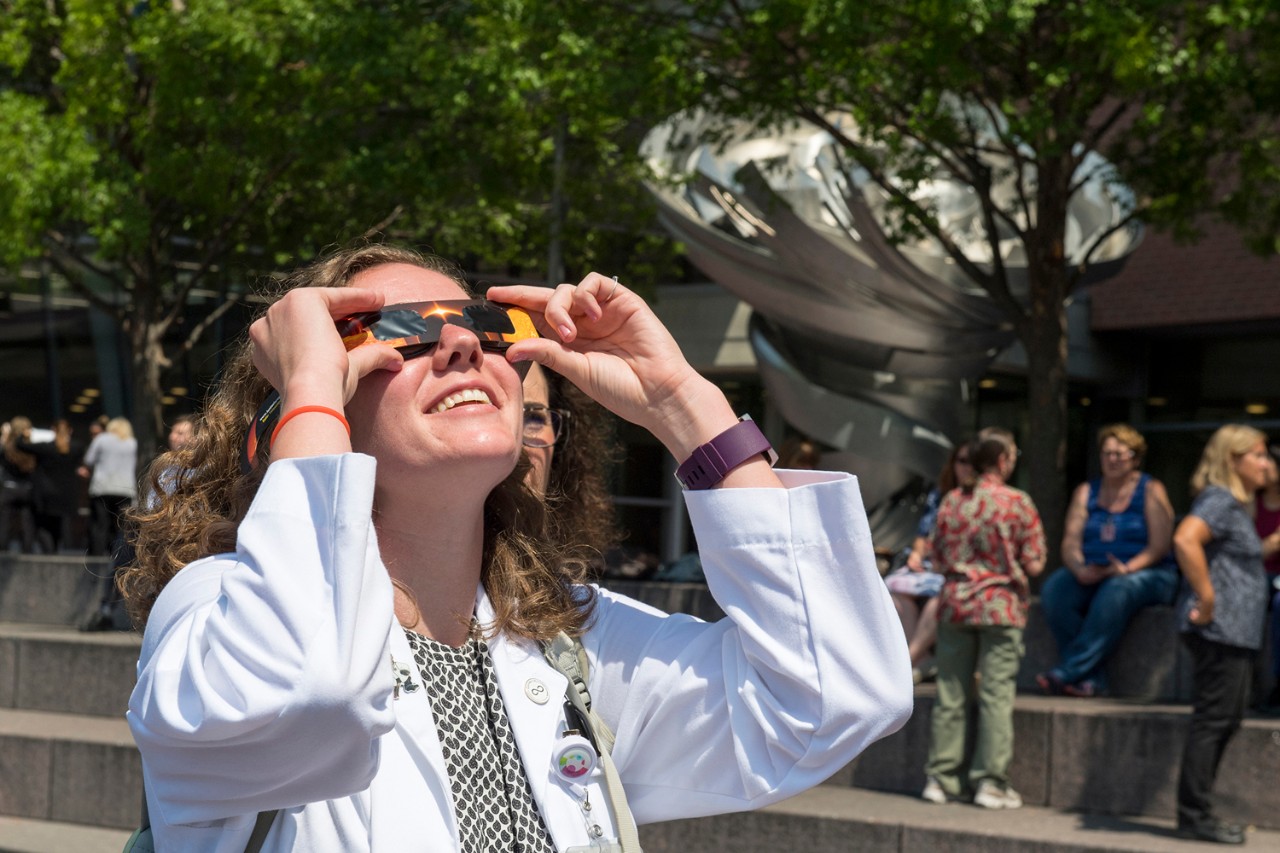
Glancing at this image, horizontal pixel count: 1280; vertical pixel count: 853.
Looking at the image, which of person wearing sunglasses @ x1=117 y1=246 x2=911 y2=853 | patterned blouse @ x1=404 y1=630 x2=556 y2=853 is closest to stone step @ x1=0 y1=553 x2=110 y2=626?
person wearing sunglasses @ x1=117 y1=246 x2=911 y2=853

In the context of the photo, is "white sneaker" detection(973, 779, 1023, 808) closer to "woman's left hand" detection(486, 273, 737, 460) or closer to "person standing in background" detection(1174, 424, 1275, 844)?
"person standing in background" detection(1174, 424, 1275, 844)

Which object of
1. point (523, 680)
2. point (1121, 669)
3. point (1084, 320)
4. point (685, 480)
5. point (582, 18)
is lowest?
point (1121, 669)

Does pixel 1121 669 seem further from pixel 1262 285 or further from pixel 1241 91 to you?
pixel 1262 285

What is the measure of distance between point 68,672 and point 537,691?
29.6ft

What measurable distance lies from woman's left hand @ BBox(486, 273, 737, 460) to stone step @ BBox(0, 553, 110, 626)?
10.5 m

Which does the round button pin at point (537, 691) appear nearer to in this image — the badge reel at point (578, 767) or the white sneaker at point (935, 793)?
the badge reel at point (578, 767)

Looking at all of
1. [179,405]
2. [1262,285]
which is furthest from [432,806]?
[179,405]

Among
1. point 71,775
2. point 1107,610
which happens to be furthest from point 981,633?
point 71,775

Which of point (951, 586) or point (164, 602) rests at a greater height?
point (164, 602)

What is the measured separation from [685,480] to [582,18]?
1071 centimetres

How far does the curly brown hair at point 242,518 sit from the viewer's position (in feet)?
7.10

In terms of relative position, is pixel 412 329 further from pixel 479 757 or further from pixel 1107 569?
pixel 1107 569

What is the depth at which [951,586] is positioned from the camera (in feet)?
24.7

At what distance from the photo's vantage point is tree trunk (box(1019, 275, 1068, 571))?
1259 centimetres
